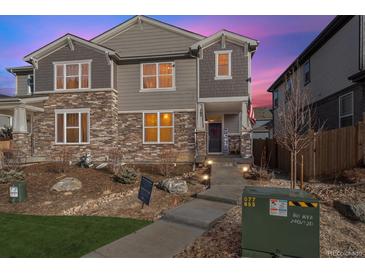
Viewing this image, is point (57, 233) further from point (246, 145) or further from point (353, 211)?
point (246, 145)

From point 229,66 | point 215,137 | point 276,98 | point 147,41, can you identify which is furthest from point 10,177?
point 276,98

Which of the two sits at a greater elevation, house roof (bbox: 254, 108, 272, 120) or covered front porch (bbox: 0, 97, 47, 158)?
house roof (bbox: 254, 108, 272, 120)

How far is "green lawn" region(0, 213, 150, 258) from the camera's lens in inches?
177

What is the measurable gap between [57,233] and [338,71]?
1522cm

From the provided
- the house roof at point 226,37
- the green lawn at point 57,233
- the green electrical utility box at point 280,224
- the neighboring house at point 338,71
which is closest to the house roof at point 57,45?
the house roof at point 226,37

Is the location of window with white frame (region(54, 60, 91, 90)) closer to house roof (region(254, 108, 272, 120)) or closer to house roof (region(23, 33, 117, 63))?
house roof (region(23, 33, 117, 63))

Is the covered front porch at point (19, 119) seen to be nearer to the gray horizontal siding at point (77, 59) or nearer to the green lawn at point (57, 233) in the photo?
the gray horizontal siding at point (77, 59)

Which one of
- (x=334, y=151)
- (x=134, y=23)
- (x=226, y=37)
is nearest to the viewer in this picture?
(x=334, y=151)

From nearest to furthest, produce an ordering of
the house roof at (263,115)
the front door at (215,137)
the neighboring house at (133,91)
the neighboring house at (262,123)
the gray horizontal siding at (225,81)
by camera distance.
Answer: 1. the gray horizontal siding at (225,81)
2. the neighboring house at (133,91)
3. the front door at (215,137)
4. the neighboring house at (262,123)
5. the house roof at (263,115)

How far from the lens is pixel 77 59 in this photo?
14961mm

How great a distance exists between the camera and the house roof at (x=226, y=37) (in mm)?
13461

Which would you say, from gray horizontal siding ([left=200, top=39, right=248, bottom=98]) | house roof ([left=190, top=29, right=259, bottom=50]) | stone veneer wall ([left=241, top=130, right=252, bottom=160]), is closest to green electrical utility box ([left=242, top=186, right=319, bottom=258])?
stone veneer wall ([left=241, top=130, right=252, bottom=160])

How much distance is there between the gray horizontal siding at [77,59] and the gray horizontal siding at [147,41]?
5.02 ft

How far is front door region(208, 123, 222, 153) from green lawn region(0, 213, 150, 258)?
11426mm
